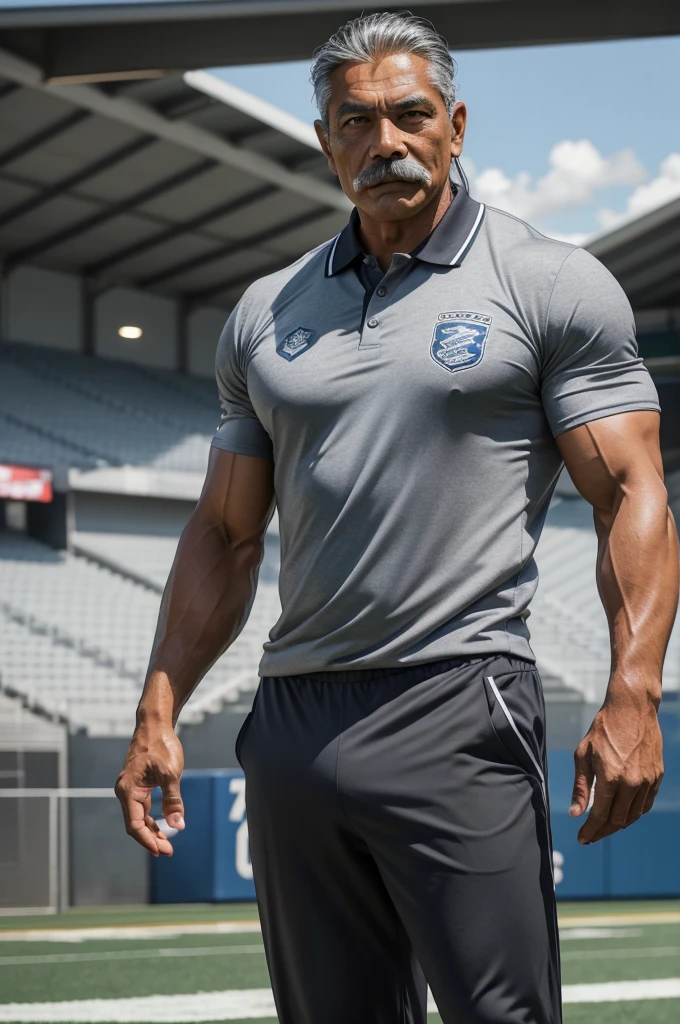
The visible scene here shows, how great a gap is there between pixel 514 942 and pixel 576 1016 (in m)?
3.69

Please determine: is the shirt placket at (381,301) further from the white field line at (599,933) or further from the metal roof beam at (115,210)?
the metal roof beam at (115,210)

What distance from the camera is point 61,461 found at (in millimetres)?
14852

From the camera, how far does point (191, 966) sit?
649 cm

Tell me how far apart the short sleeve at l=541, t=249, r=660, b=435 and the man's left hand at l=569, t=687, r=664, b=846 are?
1.14ft

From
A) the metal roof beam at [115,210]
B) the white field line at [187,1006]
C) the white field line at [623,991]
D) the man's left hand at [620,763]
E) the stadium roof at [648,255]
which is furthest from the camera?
the stadium roof at [648,255]

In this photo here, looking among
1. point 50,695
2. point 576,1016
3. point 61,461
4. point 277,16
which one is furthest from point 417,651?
point 61,461

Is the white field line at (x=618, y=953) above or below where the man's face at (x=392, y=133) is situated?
below

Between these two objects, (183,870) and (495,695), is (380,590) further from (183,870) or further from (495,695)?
(183,870)

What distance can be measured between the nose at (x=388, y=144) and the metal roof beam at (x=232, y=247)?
13.6 metres

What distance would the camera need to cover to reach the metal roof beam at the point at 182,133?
1126 centimetres

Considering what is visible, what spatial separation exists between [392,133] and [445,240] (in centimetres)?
15

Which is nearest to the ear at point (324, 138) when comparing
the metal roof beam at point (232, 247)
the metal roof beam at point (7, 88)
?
the metal roof beam at point (7, 88)

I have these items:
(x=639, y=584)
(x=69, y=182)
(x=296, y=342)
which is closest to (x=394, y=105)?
(x=296, y=342)

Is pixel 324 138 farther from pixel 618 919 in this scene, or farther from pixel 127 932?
pixel 618 919
